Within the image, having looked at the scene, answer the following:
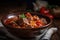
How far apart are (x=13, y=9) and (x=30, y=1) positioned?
1.05 ft

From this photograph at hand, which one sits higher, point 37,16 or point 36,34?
point 37,16

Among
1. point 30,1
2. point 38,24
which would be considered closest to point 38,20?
point 38,24

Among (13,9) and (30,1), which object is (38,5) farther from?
(13,9)

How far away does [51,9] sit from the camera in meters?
2.48

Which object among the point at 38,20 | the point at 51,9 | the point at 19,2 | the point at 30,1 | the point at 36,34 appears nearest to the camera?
the point at 36,34

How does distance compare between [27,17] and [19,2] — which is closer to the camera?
[27,17]

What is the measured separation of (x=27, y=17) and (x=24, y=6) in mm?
1610

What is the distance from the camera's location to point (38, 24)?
3.69ft

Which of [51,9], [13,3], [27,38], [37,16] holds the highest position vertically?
[13,3]

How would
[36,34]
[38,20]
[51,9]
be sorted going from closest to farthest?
1. [36,34]
2. [38,20]
3. [51,9]

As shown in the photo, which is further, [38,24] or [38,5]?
[38,5]

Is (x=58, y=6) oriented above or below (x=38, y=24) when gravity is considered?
above

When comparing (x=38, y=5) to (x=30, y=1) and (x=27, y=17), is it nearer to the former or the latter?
(x=30, y=1)

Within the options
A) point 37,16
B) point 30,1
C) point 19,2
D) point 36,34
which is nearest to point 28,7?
point 30,1
